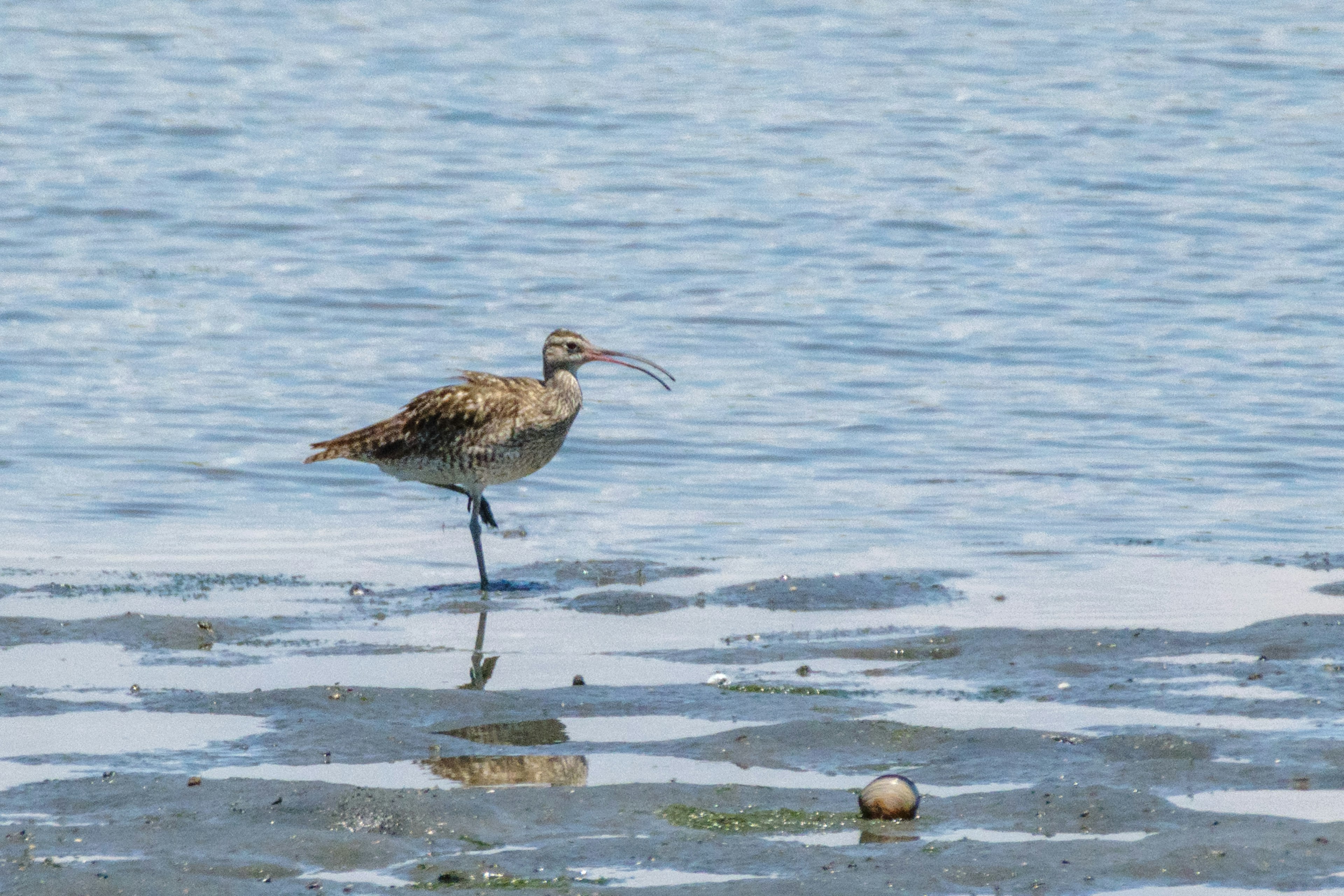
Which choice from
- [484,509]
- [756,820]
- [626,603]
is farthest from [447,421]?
[756,820]

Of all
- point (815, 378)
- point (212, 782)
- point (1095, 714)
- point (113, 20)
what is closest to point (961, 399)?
point (815, 378)

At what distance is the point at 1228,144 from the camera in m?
28.1

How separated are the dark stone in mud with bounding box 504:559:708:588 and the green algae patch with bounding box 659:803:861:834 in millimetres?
4025

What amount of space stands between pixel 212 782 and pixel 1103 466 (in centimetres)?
880

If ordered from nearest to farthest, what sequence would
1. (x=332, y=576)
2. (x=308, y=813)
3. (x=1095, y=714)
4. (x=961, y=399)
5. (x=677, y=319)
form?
(x=308, y=813) < (x=1095, y=714) < (x=332, y=576) < (x=961, y=399) < (x=677, y=319)

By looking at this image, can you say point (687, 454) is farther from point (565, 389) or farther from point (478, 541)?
point (478, 541)

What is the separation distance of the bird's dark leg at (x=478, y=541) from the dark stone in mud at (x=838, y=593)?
3.86 ft

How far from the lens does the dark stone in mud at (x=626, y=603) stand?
1117 centimetres

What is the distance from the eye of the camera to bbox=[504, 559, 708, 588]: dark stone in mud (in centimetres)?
1194

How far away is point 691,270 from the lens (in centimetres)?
2245

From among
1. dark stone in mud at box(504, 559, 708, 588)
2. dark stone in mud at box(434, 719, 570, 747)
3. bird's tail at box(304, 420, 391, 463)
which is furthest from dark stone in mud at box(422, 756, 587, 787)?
bird's tail at box(304, 420, 391, 463)

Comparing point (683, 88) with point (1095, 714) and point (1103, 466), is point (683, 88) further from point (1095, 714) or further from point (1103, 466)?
point (1095, 714)

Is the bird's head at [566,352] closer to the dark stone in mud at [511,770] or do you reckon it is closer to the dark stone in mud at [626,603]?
the dark stone in mud at [626,603]

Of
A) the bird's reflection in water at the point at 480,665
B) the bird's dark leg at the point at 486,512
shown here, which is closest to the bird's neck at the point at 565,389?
the bird's dark leg at the point at 486,512
